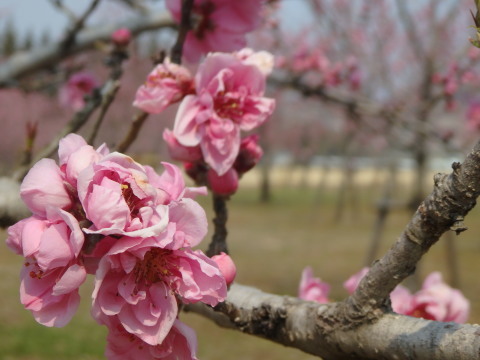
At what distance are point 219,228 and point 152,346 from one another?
35 cm

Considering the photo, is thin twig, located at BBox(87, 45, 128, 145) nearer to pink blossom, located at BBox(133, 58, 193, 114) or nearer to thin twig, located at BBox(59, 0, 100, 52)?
pink blossom, located at BBox(133, 58, 193, 114)

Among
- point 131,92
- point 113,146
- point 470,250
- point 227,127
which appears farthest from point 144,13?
point 131,92

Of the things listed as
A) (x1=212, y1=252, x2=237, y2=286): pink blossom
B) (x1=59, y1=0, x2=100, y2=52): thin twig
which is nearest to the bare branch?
(x1=59, y1=0, x2=100, y2=52): thin twig

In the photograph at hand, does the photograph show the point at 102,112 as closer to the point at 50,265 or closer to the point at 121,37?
the point at 121,37

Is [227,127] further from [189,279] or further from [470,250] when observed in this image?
[470,250]

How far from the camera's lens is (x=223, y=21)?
4.44ft

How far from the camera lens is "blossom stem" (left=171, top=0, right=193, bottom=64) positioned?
1.26 m

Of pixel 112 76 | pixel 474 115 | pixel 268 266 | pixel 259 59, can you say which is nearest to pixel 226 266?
pixel 259 59

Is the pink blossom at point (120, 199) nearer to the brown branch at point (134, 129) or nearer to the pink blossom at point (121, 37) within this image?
the brown branch at point (134, 129)

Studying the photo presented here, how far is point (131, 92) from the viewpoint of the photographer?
1664 cm

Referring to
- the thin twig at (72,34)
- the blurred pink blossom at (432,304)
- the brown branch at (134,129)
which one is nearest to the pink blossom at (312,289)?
the blurred pink blossom at (432,304)

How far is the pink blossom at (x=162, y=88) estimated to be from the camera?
3.74ft

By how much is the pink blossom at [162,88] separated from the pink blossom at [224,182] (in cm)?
16

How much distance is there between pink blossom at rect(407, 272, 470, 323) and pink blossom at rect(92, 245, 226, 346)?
1.91ft
